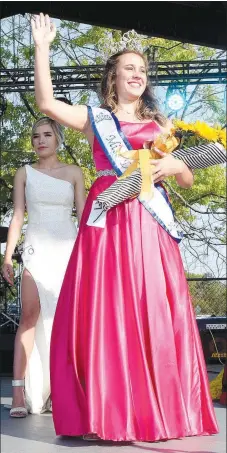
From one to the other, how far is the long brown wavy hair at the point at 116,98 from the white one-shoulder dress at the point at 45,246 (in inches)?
35.8

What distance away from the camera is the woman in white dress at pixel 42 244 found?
3.70m

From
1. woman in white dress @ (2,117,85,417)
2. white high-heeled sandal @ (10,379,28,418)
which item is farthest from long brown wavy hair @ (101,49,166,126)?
white high-heeled sandal @ (10,379,28,418)

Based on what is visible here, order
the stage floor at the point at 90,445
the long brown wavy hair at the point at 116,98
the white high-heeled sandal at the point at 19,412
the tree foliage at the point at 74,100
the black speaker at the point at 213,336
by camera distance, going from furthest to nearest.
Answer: the tree foliage at the point at 74,100 → the black speaker at the point at 213,336 → the white high-heeled sandal at the point at 19,412 → the long brown wavy hair at the point at 116,98 → the stage floor at the point at 90,445

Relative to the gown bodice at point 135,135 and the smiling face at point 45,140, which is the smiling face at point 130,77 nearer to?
the gown bodice at point 135,135

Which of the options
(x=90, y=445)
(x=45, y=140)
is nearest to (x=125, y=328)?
(x=90, y=445)

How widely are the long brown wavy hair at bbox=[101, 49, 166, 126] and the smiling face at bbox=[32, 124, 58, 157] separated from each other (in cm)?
91

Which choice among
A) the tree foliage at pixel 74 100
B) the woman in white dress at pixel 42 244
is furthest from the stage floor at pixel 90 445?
the tree foliage at pixel 74 100

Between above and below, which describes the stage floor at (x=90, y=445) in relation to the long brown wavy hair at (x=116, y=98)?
below

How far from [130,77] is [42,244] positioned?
3.79ft

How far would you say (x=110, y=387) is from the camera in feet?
8.26

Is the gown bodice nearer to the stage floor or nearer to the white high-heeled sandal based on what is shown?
the stage floor

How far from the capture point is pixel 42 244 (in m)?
3.76

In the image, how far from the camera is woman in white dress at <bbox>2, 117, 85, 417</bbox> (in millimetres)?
3699

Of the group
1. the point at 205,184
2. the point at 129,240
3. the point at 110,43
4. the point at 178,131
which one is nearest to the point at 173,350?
the point at 129,240
